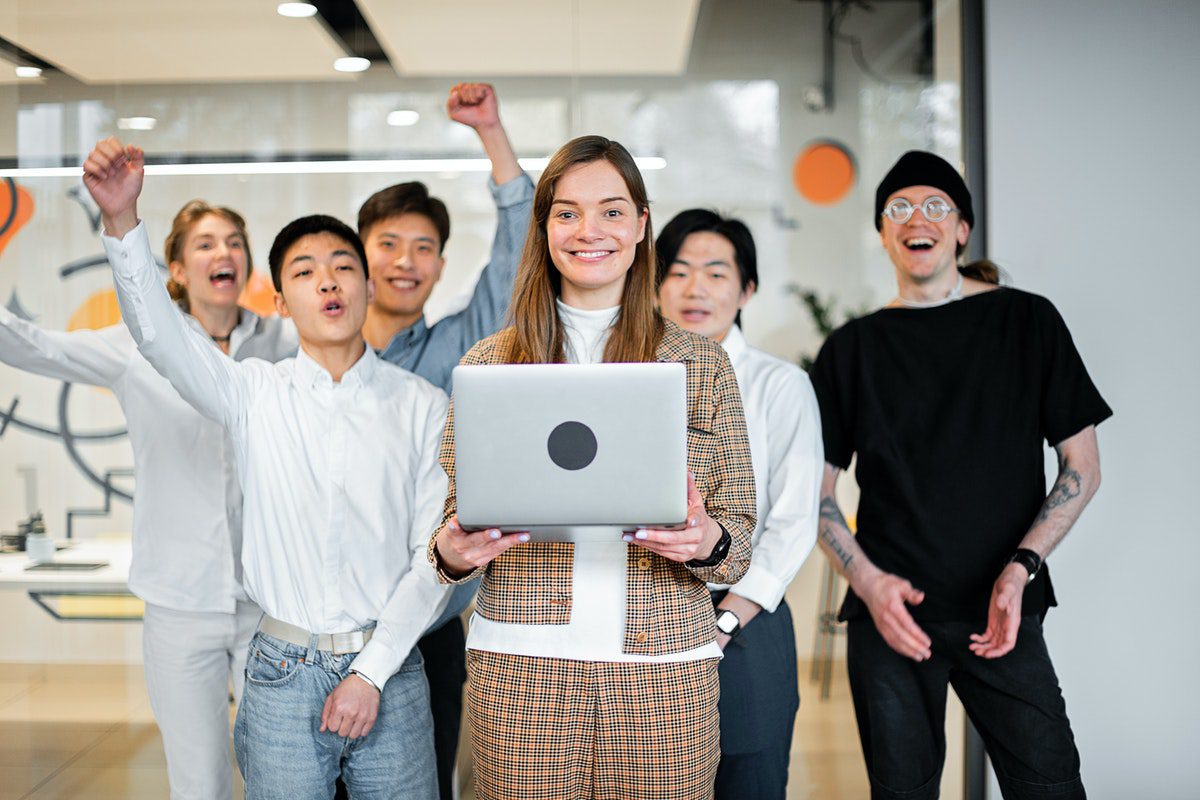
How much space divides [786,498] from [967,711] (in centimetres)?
68

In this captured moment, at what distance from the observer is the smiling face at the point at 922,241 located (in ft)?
8.74

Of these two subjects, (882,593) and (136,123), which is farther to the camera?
(136,123)

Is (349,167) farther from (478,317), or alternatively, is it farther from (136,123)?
(478,317)

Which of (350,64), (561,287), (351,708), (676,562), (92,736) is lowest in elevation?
(92,736)

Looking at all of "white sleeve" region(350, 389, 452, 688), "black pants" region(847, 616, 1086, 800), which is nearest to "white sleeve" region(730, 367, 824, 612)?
"black pants" region(847, 616, 1086, 800)

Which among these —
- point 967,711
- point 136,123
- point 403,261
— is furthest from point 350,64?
point 967,711

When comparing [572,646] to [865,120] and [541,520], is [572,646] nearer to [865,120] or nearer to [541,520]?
[541,520]

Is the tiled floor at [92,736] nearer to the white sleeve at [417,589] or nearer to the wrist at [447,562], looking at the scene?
the white sleeve at [417,589]

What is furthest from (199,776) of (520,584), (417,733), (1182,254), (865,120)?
(1182,254)

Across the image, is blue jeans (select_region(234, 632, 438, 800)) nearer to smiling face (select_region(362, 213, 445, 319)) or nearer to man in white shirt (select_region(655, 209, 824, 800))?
man in white shirt (select_region(655, 209, 824, 800))

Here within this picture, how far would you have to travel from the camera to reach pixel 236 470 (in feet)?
8.89

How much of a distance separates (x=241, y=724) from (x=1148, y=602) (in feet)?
8.66

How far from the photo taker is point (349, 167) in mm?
3494

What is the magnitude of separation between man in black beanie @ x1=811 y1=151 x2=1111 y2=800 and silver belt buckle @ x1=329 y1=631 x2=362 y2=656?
3.85 ft
